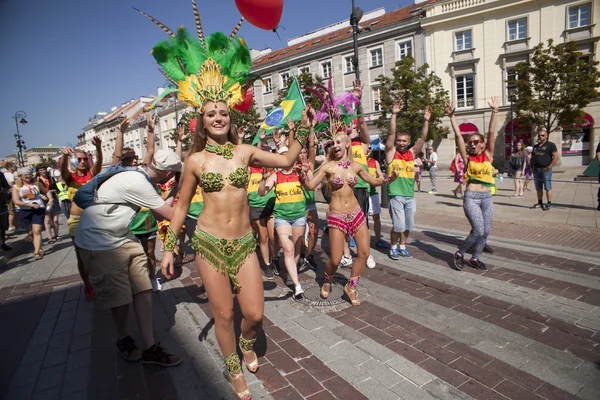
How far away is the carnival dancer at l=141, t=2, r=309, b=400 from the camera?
282cm

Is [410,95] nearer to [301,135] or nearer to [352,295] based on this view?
[352,295]

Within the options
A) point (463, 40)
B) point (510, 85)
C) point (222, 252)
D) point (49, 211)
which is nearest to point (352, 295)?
point (222, 252)

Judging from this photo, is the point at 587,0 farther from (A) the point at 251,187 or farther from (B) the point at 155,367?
(B) the point at 155,367

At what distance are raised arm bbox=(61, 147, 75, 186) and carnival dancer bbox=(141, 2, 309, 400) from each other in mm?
2740

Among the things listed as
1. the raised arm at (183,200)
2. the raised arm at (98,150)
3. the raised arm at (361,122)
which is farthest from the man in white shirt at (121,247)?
the raised arm at (361,122)

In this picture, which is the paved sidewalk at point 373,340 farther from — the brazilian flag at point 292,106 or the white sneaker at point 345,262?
the brazilian flag at point 292,106

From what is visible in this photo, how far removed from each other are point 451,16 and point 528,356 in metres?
29.9

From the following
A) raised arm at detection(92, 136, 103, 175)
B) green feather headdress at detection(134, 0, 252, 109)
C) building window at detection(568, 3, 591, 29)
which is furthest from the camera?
building window at detection(568, 3, 591, 29)

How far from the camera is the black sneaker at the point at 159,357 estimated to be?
10.7 feet

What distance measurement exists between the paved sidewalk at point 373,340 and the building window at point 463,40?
2647 centimetres

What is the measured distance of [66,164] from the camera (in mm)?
5062

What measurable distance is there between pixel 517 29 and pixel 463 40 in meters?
3.57

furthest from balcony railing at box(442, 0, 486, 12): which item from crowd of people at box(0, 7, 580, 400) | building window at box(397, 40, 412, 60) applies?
crowd of people at box(0, 7, 580, 400)

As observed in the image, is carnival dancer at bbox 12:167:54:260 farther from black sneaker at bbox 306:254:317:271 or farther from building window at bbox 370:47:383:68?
building window at bbox 370:47:383:68
